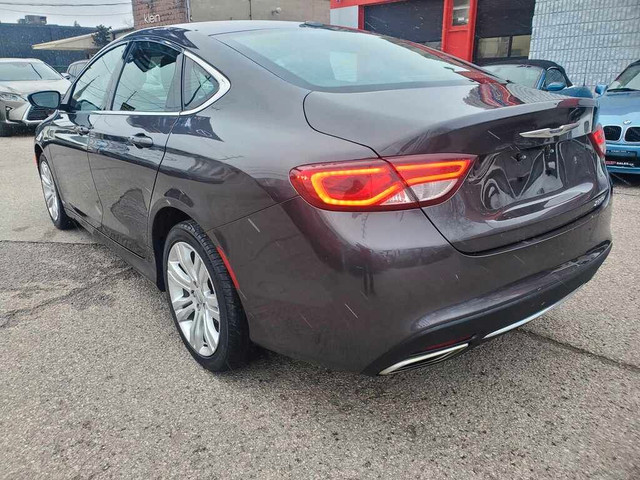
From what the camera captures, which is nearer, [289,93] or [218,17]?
[289,93]

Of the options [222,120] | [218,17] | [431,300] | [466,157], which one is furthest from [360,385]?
[218,17]

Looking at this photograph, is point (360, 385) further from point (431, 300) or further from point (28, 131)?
point (28, 131)

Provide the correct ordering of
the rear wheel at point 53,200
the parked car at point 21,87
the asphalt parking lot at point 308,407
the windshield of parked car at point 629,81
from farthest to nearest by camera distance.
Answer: the parked car at point 21,87 < the windshield of parked car at point 629,81 < the rear wheel at point 53,200 < the asphalt parking lot at point 308,407

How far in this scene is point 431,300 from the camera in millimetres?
1674

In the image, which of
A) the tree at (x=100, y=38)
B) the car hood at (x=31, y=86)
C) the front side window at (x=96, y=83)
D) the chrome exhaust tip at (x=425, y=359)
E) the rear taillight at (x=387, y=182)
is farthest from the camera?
the tree at (x=100, y=38)

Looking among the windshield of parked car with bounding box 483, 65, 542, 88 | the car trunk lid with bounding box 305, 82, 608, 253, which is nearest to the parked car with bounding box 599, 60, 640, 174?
the windshield of parked car with bounding box 483, 65, 542, 88

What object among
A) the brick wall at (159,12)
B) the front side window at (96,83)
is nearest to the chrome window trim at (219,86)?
the front side window at (96,83)

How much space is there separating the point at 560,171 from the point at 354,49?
1192 mm

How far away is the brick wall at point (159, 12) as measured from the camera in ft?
65.9

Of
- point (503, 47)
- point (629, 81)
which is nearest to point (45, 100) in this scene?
point (629, 81)

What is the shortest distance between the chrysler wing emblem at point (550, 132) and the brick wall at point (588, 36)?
1185 centimetres

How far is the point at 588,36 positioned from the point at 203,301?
42.4 ft

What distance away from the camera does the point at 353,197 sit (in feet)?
5.40

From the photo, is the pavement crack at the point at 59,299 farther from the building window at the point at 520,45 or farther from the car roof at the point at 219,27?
the building window at the point at 520,45
